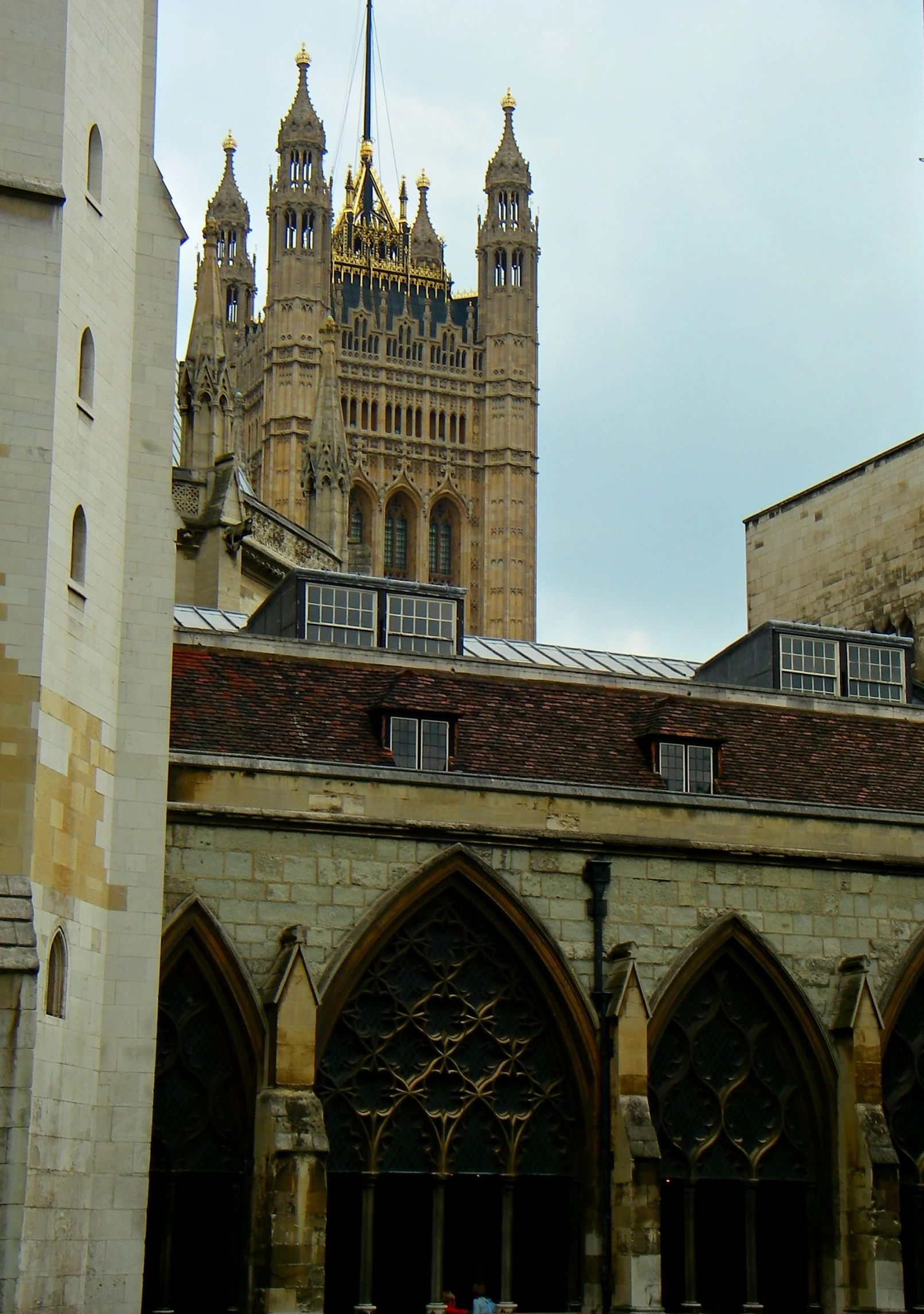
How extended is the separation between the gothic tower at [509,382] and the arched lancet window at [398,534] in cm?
583

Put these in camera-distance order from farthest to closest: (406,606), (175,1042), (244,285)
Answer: (244,285) → (406,606) → (175,1042)

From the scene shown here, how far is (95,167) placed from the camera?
25.3m

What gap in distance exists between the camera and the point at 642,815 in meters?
28.5

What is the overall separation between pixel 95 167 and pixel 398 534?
132508 millimetres

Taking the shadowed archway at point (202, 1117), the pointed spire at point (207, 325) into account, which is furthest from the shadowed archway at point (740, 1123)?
the pointed spire at point (207, 325)

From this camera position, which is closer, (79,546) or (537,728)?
(79,546)

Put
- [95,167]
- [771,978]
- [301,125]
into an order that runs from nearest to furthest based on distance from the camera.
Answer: [95,167], [771,978], [301,125]

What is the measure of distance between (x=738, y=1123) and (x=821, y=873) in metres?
3.49

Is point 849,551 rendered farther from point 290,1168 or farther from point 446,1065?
point 290,1168

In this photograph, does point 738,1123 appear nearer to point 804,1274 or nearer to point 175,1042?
point 804,1274

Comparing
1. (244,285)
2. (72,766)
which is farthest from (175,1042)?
(244,285)

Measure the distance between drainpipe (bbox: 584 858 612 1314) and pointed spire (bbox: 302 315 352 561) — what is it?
134 ft

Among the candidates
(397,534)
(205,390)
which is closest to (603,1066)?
(205,390)

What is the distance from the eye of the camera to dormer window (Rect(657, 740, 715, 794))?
98.4 feet
